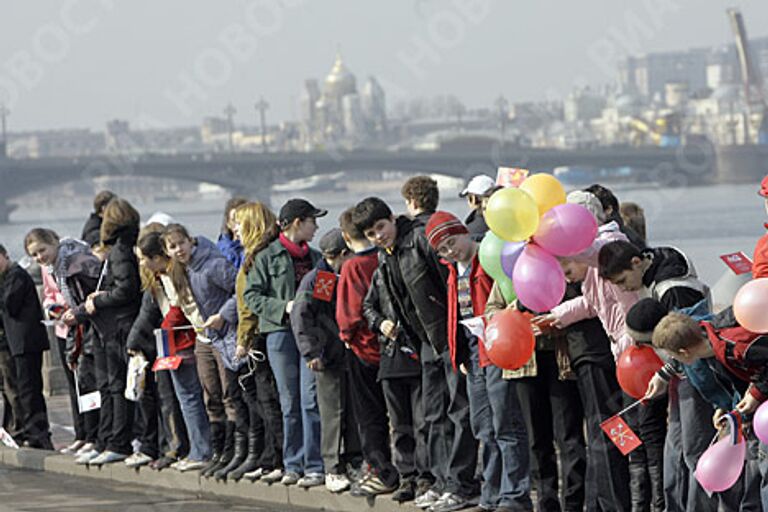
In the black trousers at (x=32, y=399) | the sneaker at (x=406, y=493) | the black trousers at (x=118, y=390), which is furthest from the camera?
the black trousers at (x=32, y=399)

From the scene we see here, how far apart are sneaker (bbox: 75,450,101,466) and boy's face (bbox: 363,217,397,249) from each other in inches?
119

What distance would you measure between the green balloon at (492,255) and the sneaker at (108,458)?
358 cm

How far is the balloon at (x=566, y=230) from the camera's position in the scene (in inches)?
262

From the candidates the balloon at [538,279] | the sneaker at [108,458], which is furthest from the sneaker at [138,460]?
the balloon at [538,279]

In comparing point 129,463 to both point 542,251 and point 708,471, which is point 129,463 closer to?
point 542,251

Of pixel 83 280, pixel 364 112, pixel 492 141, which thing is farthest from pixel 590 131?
pixel 83 280

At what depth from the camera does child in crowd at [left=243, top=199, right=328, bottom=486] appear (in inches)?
345

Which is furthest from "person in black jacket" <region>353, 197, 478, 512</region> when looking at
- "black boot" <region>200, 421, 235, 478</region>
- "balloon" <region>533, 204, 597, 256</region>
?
"black boot" <region>200, 421, 235, 478</region>

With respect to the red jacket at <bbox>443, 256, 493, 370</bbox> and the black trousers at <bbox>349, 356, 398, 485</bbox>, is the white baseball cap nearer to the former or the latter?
the red jacket at <bbox>443, 256, 493, 370</bbox>

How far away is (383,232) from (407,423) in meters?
0.88

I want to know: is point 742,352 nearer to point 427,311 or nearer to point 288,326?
point 427,311

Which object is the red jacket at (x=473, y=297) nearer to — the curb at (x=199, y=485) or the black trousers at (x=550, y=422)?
the black trousers at (x=550, y=422)

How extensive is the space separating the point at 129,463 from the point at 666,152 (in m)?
64.9

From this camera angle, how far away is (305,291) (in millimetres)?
8562
